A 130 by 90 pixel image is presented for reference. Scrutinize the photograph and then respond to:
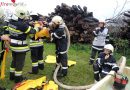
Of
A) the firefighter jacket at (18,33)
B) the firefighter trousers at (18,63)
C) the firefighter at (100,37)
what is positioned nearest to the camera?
the firefighter jacket at (18,33)

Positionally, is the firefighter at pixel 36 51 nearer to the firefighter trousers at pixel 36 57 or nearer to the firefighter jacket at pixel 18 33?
the firefighter trousers at pixel 36 57

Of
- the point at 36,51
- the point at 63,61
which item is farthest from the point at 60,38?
the point at 36,51

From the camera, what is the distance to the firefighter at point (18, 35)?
8672 mm

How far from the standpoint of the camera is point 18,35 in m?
8.75

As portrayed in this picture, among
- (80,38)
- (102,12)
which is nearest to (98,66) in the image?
(80,38)

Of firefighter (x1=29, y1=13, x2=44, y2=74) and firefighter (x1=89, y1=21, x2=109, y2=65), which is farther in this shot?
firefighter (x1=89, y1=21, x2=109, y2=65)

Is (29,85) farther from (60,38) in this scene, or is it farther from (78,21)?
(78,21)

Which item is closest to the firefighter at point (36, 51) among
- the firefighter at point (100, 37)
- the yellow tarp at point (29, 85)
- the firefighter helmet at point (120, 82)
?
the yellow tarp at point (29, 85)

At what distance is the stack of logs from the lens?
14.6 m

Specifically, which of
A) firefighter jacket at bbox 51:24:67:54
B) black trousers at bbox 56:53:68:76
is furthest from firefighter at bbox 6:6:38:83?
black trousers at bbox 56:53:68:76

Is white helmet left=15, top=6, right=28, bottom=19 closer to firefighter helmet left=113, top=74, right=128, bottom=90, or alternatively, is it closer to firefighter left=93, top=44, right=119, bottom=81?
firefighter left=93, top=44, right=119, bottom=81

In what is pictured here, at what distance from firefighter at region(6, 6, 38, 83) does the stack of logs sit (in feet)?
19.0

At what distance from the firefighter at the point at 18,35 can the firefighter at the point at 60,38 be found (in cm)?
66

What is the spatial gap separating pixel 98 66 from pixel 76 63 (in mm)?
2476
